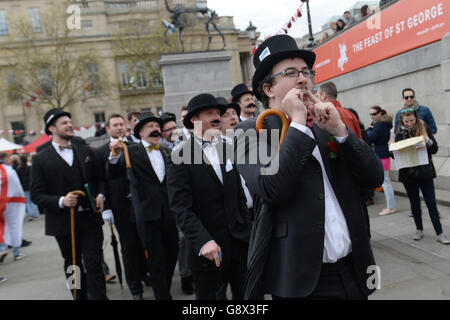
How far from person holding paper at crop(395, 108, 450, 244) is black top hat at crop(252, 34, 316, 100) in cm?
395

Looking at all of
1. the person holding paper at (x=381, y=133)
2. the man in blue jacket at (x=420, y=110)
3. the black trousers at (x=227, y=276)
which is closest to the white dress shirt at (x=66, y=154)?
the black trousers at (x=227, y=276)

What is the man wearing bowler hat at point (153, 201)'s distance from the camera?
14.1ft

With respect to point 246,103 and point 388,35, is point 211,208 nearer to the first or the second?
point 246,103

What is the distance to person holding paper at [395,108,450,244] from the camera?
A: 208 inches

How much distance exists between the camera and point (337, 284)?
6.22 ft

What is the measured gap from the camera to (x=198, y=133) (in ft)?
11.8

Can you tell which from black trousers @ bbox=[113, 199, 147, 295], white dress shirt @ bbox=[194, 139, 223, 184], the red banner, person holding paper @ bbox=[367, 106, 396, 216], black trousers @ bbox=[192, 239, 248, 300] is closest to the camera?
black trousers @ bbox=[192, 239, 248, 300]

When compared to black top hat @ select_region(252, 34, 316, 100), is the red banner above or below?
above

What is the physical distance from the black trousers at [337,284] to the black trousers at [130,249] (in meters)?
3.35

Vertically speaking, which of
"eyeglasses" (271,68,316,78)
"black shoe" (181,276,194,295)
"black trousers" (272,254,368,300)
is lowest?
"black shoe" (181,276,194,295)

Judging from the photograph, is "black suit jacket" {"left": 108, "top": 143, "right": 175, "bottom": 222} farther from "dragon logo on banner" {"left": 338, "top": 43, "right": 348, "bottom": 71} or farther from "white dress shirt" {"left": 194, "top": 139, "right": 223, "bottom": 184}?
"dragon logo on banner" {"left": 338, "top": 43, "right": 348, "bottom": 71}

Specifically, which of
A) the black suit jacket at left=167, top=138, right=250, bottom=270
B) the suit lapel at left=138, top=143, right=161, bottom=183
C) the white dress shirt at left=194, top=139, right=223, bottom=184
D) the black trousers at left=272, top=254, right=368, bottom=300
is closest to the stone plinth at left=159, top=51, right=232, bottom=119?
the suit lapel at left=138, top=143, right=161, bottom=183

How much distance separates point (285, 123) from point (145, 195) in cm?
289
